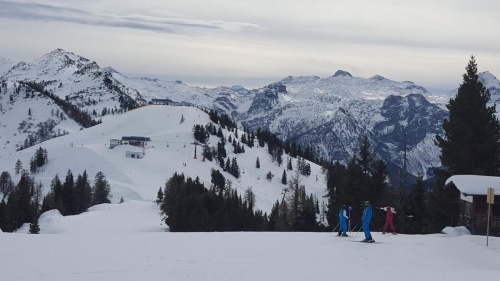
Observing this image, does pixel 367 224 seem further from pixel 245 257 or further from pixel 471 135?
pixel 471 135

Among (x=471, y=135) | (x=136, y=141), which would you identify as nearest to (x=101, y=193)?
(x=136, y=141)

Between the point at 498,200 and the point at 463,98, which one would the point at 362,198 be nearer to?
the point at 463,98

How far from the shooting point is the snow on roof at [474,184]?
84.4ft

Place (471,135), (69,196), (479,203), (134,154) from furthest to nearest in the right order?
(134,154), (69,196), (471,135), (479,203)

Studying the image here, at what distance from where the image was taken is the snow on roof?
25719 mm

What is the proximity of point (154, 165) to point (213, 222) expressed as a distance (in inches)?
3842

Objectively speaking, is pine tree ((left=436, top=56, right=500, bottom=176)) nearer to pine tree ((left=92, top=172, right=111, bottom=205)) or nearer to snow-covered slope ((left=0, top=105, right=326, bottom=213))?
snow-covered slope ((left=0, top=105, right=326, bottom=213))

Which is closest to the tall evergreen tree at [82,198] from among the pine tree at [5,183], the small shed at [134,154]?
the pine tree at [5,183]

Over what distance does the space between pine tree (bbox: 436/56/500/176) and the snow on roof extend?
6.35 m

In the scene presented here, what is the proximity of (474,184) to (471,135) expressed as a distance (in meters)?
7.58

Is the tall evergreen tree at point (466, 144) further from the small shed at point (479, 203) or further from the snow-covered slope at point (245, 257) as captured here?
the snow-covered slope at point (245, 257)

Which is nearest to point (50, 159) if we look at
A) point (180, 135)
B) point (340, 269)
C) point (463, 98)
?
point (180, 135)

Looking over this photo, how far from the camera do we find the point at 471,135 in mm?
32875

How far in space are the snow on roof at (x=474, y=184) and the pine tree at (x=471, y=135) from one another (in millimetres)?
6354
